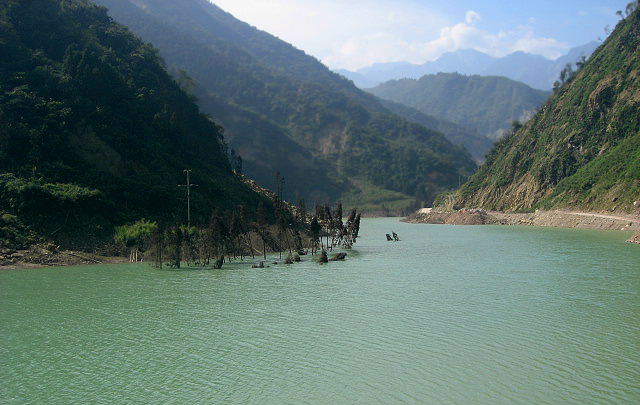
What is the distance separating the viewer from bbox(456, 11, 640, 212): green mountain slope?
102875 millimetres

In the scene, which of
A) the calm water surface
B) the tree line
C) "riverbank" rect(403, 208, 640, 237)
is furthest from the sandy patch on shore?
the tree line

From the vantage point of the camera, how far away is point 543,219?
115312 millimetres

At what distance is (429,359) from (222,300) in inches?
702

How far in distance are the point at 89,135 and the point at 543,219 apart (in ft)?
298

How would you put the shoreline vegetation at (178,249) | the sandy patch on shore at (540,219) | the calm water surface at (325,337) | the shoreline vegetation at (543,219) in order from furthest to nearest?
the sandy patch on shore at (540,219) < the shoreline vegetation at (543,219) < the shoreline vegetation at (178,249) < the calm water surface at (325,337)

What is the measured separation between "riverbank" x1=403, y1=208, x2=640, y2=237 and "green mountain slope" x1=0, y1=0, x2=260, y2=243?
5996 centimetres

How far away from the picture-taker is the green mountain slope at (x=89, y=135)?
59750 mm

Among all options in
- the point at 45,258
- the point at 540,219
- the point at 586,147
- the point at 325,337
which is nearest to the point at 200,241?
the point at 45,258

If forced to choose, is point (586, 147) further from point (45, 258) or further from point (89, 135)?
point (45, 258)

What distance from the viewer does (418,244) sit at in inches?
3255

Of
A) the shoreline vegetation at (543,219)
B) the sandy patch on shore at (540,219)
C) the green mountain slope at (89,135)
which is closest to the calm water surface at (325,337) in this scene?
the green mountain slope at (89,135)

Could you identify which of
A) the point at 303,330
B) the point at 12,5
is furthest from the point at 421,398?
the point at 12,5

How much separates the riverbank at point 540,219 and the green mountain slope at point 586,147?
11.2 feet

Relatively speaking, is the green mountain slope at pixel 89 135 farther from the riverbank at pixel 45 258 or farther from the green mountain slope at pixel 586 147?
the green mountain slope at pixel 586 147
